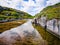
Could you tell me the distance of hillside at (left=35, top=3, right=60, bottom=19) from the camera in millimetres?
9624

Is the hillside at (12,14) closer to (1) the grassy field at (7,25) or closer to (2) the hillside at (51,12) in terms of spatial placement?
(1) the grassy field at (7,25)

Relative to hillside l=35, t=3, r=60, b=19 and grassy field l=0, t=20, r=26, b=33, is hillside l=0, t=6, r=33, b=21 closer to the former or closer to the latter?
grassy field l=0, t=20, r=26, b=33

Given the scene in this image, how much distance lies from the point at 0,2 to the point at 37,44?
463cm

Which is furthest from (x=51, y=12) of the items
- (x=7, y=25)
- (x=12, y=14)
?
(x=7, y=25)

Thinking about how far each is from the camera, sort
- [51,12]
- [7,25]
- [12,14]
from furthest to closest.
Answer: [12,14] < [51,12] < [7,25]

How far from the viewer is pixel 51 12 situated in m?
10.0

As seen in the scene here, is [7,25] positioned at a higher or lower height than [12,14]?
lower

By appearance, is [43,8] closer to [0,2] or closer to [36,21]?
[36,21]

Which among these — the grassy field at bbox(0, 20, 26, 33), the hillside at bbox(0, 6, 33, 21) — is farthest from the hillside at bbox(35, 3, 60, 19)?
the grassy field at bbox(0, 20, 26, 33)

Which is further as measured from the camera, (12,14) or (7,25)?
(12,14)

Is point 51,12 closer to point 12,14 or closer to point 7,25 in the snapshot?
point 12,14

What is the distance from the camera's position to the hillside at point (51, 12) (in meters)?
9.62

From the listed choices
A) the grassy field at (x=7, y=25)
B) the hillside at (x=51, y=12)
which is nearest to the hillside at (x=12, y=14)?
the grassy field at (x=7, y=25)

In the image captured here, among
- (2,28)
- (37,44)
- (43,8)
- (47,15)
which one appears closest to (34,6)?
(43,8)
